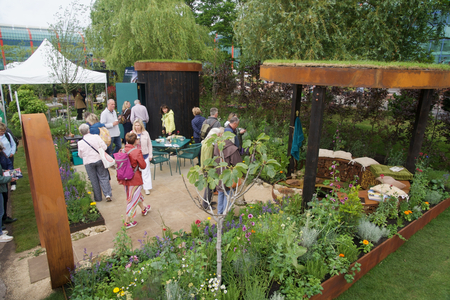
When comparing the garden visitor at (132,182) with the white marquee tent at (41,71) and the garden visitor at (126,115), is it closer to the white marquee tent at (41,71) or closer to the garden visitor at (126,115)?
the garden visitor at (126,115)

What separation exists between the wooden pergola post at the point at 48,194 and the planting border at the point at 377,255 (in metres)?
2.83

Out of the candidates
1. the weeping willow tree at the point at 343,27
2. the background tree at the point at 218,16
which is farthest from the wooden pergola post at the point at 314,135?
the background tree at the point at 218,16

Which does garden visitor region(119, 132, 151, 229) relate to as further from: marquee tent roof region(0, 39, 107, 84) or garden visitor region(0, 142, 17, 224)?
marquee tent roof region(0, 39, 107, 84)

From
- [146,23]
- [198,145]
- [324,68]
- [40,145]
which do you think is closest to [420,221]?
[324,68]

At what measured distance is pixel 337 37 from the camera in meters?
8.67

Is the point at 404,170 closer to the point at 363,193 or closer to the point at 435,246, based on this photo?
the point at 363,193

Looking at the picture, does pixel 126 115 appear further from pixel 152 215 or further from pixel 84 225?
pixel 84 225

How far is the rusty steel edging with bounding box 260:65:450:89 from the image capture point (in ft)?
12.1

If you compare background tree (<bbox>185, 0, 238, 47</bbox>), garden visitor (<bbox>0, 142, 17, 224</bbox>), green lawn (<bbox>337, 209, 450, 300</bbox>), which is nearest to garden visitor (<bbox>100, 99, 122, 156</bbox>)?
garden visitor (<bbox>0, 142, 17, 224</bbox>)

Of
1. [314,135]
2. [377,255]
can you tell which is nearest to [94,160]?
[314,135]

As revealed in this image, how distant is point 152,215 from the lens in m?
5.34

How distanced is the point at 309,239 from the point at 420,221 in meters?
2.72

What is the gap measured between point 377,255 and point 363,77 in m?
2.45

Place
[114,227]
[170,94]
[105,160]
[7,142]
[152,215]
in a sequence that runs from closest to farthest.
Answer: [114,227]
[152,215]
[105,160]
[7,142]
[170,94]
